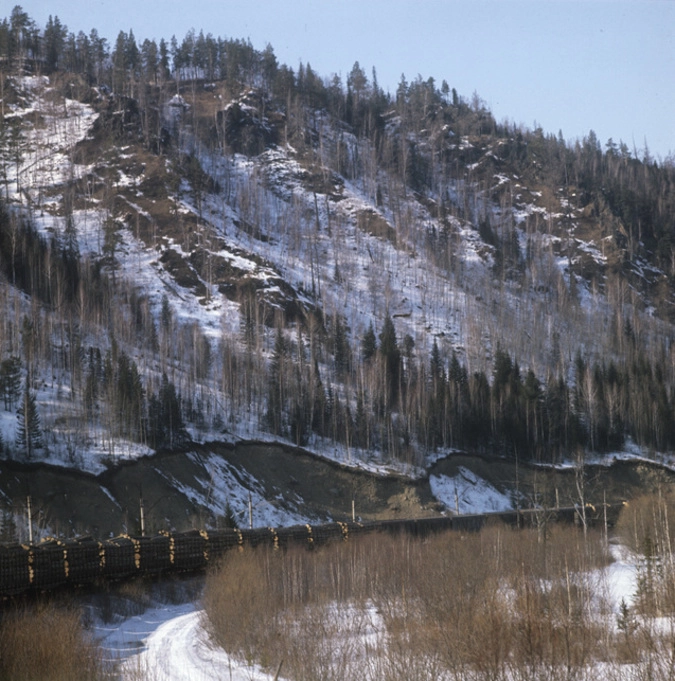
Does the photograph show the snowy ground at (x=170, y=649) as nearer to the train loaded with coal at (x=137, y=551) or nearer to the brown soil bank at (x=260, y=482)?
the train loaded with coal at (x=137, y=551)

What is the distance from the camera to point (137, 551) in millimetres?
42812

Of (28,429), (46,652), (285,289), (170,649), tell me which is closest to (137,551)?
(170,649)

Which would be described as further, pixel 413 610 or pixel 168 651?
pixel 168 651

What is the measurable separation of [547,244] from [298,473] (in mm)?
112754

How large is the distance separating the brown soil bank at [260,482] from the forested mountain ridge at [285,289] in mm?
3787

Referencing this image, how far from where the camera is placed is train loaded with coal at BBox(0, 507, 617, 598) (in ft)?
117

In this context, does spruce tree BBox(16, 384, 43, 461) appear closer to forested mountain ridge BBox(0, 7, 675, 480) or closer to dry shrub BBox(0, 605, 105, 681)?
forested mountain ridge BBox(0, 7, 675, 480)

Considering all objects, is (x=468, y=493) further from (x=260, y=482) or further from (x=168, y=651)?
(x=168, y=651)

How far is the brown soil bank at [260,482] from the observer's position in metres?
61.7

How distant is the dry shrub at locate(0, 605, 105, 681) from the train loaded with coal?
308 inches

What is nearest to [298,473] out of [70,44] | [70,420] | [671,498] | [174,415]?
[174,415]

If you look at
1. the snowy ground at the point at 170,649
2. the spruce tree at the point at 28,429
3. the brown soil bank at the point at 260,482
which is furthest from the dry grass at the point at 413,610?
the spruce tree at the point at 28,429

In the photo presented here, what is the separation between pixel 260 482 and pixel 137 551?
123 feet

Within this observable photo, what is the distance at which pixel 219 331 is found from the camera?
383 feet
